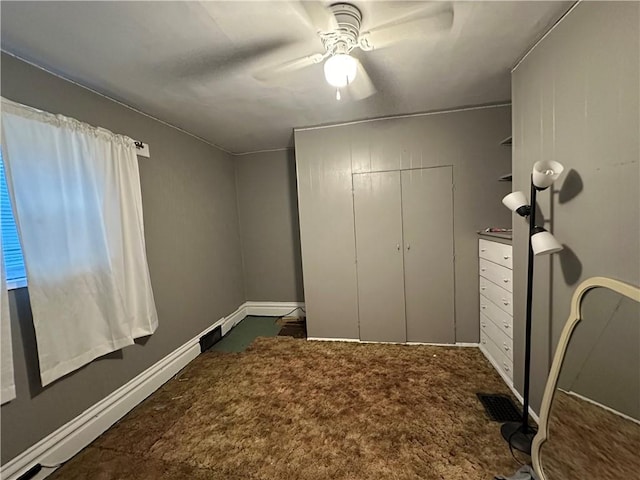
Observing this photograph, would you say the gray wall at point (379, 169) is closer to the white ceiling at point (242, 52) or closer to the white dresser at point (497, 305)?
the white dresser at point (497, 305)

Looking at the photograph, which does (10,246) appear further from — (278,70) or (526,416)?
(526,416)

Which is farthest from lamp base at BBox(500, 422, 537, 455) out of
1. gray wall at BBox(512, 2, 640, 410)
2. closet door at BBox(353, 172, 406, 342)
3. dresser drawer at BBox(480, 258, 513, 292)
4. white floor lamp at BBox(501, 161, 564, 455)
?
closet door at BBox(353, 172, 406, 342)

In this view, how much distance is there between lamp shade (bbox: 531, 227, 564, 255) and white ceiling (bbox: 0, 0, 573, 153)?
1.14 meters

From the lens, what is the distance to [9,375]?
4.58 ft

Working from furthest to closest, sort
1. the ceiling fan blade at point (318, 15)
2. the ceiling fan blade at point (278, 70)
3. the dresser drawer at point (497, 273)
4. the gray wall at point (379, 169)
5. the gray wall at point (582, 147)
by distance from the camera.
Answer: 1. the gray wall at point (379, 169)
2. the dresser drawer at point (497, 273)
3. the ceiling fan blade at point (278, 70)
4. the ceiling fan blade at point (318, 15)
5. the gray wall at point (582, 147)

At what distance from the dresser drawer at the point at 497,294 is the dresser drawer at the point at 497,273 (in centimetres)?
4

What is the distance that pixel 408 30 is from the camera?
4.45 feet

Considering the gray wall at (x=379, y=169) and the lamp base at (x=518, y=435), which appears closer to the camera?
the lamp base at (x=518, y=435)

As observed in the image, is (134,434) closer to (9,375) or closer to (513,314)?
(9,375)

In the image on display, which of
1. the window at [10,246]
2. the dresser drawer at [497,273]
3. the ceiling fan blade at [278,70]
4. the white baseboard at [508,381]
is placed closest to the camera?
the window at [10,246]

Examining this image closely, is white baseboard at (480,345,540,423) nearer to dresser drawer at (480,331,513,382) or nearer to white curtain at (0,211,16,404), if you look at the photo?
dresser drawer at (480,331,513,382)

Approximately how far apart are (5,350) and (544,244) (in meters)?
2.78

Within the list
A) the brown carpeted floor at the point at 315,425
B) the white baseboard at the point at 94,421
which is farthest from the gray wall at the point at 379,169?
the white baseboard at the point at 94,421

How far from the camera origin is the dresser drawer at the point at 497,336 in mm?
2148
